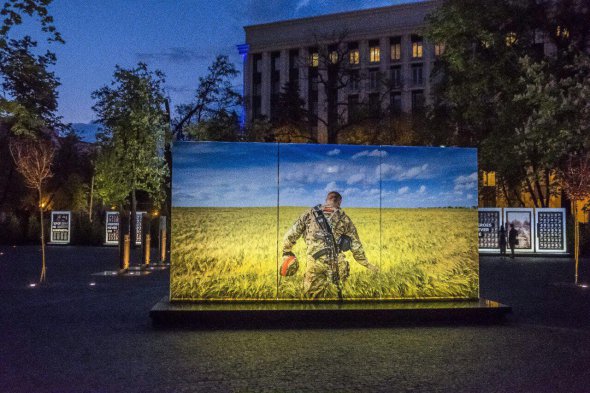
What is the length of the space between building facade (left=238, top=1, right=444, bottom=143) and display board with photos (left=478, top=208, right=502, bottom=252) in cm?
3221

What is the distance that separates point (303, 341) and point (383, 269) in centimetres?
334

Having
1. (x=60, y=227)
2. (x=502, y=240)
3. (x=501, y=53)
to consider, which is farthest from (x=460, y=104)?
(x=60, y=227)

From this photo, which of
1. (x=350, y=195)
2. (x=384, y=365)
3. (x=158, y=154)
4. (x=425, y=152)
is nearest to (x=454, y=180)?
(x=425, y=152)

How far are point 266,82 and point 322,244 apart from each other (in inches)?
2712

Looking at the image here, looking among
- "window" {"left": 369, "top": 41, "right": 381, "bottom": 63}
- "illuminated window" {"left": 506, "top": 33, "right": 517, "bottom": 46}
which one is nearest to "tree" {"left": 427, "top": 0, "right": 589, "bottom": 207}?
"illuminated window" {"left": 506, "top": 33, "right": 517, "bottom": 46}

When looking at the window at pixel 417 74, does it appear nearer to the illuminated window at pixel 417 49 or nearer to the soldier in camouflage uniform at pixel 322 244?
the illuminated window at pixel 417 49

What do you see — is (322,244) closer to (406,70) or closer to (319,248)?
(319,248)

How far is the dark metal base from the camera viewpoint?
10078mm

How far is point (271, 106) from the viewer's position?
77250 millimetres

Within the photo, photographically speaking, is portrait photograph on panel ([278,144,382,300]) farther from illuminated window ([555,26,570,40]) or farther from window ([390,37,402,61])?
window ([390,37,402,61])

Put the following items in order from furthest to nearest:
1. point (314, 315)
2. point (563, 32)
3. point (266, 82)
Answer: point (266, 82), point (563, 32), point (314, 315)

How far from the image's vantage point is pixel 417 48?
70.5 m

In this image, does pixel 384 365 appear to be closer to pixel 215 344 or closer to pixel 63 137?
pixel 215 344

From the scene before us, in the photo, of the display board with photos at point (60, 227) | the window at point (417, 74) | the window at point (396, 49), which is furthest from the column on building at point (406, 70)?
the display board with photos at point (60, 227)
